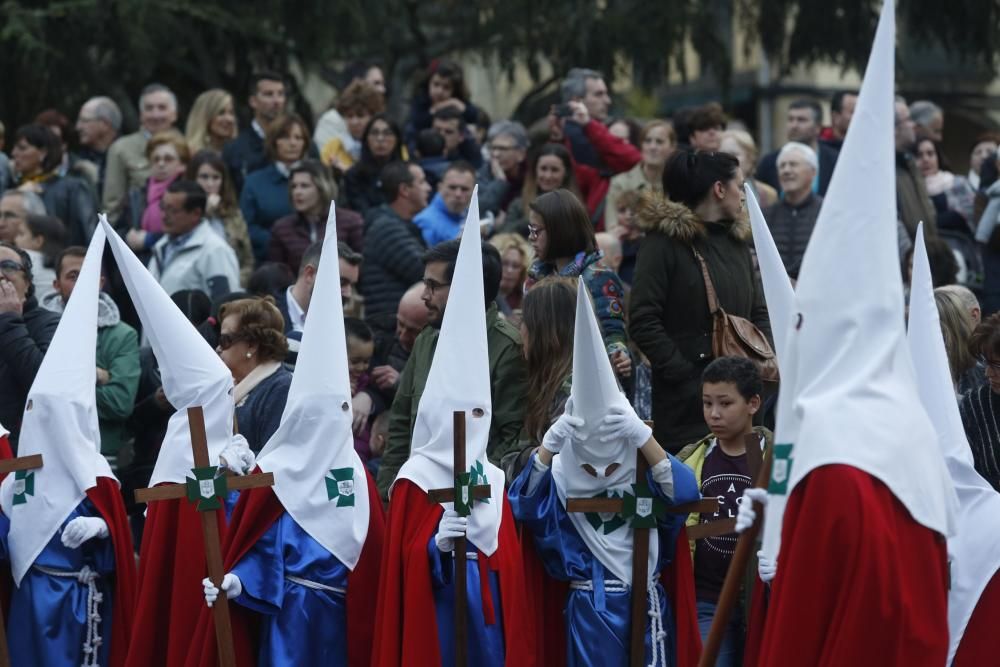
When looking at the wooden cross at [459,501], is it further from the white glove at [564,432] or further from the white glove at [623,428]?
the white glove at [623,428]

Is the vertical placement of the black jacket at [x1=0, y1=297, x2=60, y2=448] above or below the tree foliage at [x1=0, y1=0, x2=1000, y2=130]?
below

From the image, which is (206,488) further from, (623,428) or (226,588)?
(623,428)

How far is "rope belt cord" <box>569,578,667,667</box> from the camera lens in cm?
671

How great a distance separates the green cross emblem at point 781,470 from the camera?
5.34 metres

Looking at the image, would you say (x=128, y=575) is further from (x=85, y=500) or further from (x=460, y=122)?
(x=460, y=122)

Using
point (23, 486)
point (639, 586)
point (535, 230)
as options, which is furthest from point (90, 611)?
point (535, 230)

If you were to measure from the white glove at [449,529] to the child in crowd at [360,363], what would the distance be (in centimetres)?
216

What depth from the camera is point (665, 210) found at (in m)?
8.19

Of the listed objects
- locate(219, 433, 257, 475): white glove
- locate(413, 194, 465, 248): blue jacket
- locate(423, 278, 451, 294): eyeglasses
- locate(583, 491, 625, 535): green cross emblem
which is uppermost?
locate(413, 194, 465, 248): blue jacket

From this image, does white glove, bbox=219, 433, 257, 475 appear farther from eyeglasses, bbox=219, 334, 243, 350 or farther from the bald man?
the bald man

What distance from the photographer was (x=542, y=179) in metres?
10.8

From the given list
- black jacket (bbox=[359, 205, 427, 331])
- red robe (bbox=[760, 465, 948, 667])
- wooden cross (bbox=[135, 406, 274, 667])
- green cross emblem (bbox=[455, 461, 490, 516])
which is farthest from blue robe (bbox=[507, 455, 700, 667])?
black jacket (bbox=[359, 205, 427, 331])

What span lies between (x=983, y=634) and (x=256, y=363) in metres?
3.49

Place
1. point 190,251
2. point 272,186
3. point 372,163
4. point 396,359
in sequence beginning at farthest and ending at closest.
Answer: point 372,163
point 272,186
point 190,251
point 396,359
